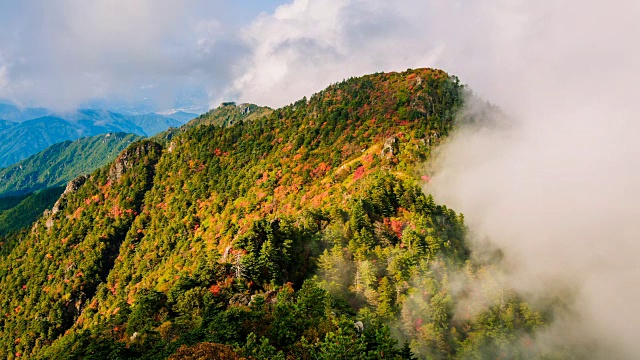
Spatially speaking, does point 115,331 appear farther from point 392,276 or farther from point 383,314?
point 392,276

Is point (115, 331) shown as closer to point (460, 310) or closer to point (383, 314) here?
point (383, 314)

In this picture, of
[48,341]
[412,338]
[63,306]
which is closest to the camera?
[412,338]

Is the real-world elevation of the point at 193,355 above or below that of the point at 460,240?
below

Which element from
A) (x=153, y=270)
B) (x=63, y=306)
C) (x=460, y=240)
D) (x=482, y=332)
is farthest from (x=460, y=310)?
(x=63, y=306)

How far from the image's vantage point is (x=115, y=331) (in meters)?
79.3

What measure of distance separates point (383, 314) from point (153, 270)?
14176 cm

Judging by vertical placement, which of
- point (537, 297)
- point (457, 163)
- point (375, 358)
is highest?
point (457, 163)

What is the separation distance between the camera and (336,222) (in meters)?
109

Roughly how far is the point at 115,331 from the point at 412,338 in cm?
5935

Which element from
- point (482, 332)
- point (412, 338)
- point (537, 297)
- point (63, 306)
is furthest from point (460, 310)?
A: point (63, 306)

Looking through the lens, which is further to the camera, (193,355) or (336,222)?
(336,222)

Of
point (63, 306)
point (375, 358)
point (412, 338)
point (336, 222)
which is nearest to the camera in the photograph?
point (375, 358)

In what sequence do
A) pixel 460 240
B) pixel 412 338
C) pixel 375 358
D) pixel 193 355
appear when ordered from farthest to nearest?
pixel 460 240 < pixel 412 338 < pixel 375 358 < pixel 193 355

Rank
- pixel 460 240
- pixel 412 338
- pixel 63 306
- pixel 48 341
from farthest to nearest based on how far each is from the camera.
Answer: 1. pixel 63 306
2. pixel 48 341
3. pixel 460 240
4. pixel 412 338
